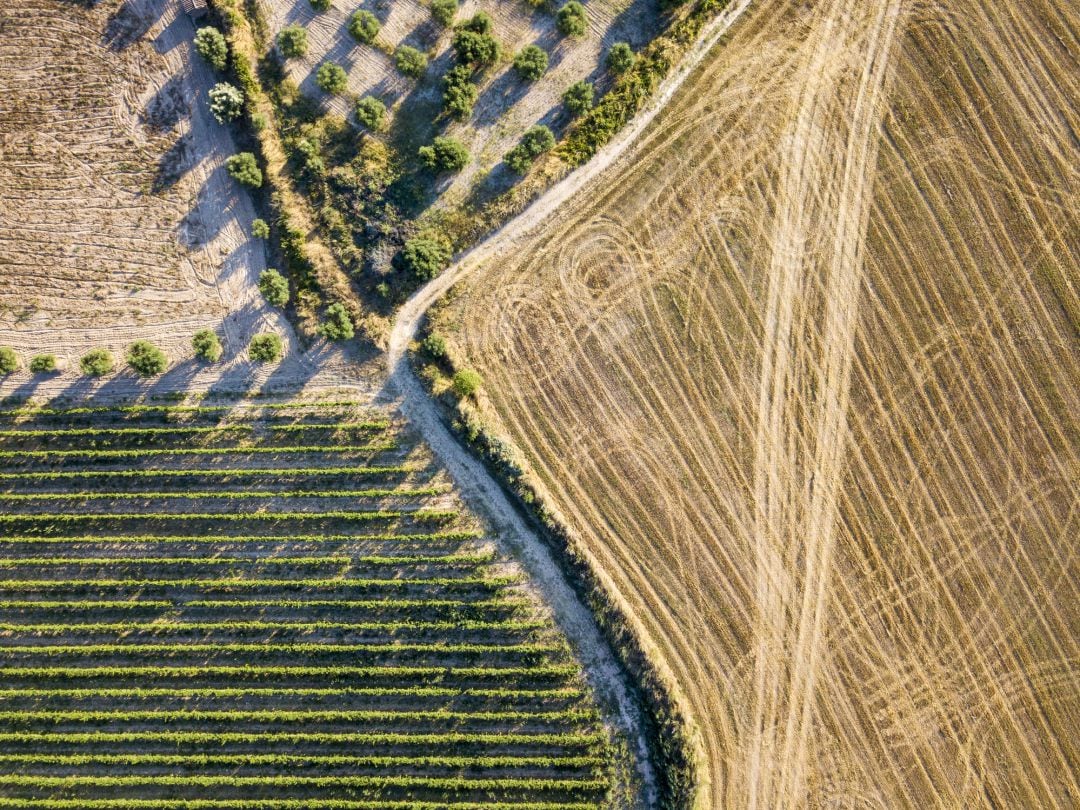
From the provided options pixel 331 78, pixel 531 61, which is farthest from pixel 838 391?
pixel 331 78

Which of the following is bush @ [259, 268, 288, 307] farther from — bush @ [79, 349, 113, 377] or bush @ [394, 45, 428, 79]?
bush @ [394, 45, 428, 79]

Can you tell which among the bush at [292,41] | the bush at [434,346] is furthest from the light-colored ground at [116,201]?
the bush at [434,346]

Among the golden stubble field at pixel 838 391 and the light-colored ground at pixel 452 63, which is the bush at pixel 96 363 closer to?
the light-colored ground at pixel 452 63

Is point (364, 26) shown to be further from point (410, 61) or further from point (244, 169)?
point (244, 169)

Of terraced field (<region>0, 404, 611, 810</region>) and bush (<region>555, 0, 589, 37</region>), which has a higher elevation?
bush (<region>555, 0, 589, 37</region>)

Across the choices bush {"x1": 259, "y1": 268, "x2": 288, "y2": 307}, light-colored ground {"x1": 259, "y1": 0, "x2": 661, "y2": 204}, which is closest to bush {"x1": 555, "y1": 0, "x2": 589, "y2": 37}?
light-colored ground {"x1": 259, "y1": 0, "x2": 661, "y2": 204}
